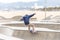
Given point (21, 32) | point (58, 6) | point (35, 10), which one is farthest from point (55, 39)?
point (58, 6)

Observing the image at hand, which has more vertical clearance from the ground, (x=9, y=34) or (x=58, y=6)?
(x=9, y=34)

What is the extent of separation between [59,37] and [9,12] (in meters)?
22.6

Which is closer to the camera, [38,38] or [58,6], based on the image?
[38,38]

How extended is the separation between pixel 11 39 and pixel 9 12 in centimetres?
2242

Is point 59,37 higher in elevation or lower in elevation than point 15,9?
higher

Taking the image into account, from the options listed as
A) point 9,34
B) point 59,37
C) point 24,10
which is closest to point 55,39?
point 59,37

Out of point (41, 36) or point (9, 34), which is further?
point (9, 34)

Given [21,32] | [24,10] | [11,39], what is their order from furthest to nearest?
[24,10] → [21,32] → [11,39]

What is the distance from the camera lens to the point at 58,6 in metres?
32.3

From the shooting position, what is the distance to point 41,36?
24.6 feet

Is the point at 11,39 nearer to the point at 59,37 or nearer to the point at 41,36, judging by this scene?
the point at 41,36

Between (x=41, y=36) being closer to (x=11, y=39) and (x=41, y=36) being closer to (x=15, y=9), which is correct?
(x=11, y=39)

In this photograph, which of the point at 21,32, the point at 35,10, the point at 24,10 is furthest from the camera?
the point at 24,10

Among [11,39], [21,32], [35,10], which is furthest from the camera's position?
[35,10]
